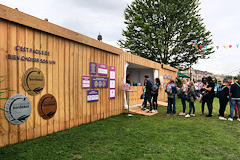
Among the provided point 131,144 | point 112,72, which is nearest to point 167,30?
point 112,72

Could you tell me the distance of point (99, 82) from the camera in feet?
19.9

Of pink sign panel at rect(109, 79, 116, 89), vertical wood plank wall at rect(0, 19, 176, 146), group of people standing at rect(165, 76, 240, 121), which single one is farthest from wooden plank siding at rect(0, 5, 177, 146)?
group of people standing at rect(165, 76, 240, 121)

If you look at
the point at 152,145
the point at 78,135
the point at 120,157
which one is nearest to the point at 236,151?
the point at 152,145

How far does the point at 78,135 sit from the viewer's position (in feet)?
13.5

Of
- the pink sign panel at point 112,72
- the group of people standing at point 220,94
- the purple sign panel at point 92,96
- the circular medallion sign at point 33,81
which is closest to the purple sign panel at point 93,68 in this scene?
the purple sign panel at point 92,96

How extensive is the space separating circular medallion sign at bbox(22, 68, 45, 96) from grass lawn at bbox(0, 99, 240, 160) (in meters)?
1.17

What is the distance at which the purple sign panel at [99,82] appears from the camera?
5.75 m

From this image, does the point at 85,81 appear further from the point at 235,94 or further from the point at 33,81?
the point at 235,94

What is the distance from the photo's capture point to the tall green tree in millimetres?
17688

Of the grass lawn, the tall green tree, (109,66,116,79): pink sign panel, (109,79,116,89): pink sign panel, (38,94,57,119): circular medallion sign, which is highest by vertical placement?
the tall green tree

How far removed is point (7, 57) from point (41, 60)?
2.55ft

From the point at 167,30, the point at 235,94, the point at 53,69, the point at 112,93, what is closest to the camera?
the point at 53,69

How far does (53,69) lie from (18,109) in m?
1.34

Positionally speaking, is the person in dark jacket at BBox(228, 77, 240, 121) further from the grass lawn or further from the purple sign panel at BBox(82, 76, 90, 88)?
the purple sign panel at BBox(82, 76, 90, 88)
